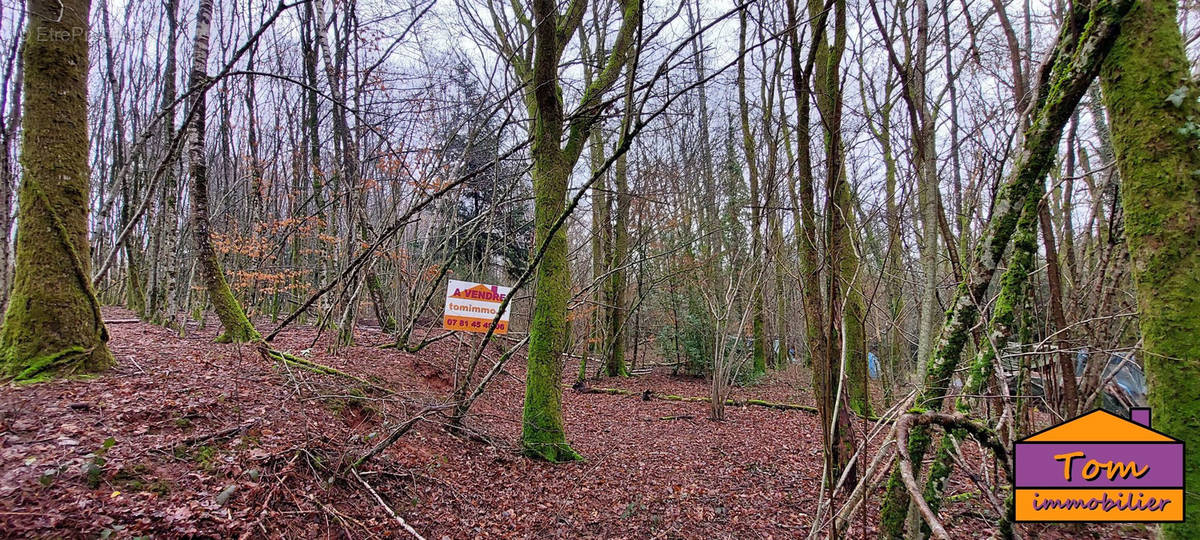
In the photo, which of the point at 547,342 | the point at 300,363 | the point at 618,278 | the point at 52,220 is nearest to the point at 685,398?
the point at 618,278

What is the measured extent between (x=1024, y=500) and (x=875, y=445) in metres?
Result: 3.47

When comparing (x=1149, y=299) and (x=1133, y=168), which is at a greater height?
(x=1133, y=168)

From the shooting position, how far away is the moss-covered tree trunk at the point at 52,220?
3.26m

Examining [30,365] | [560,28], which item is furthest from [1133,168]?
[30,365]

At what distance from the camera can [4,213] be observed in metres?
5.24

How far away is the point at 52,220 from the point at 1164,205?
6088mm

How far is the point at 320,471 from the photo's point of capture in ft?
10.8

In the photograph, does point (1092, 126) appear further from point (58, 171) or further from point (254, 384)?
point (58, 171)

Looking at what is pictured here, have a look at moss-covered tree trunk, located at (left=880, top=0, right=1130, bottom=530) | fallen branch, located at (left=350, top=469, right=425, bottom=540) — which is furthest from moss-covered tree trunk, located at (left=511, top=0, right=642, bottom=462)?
moss-covered tree trunk, located at (left=880, top=0, right=1130, bottom=530)

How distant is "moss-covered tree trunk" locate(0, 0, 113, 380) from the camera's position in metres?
3.26

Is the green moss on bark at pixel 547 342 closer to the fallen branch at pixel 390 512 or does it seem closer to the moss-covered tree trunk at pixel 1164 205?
the fallen branch at pixel 390 512

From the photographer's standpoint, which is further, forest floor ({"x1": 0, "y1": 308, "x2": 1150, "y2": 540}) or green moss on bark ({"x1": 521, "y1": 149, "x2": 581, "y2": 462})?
green moss on bark ({"x1": 521, "y1": 149, "x2": 581, "y2": 462})

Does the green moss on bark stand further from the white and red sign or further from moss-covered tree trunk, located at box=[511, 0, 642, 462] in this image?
the white and red sign

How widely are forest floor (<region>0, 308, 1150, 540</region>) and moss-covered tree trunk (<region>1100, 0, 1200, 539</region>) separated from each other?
1066 millimetres
